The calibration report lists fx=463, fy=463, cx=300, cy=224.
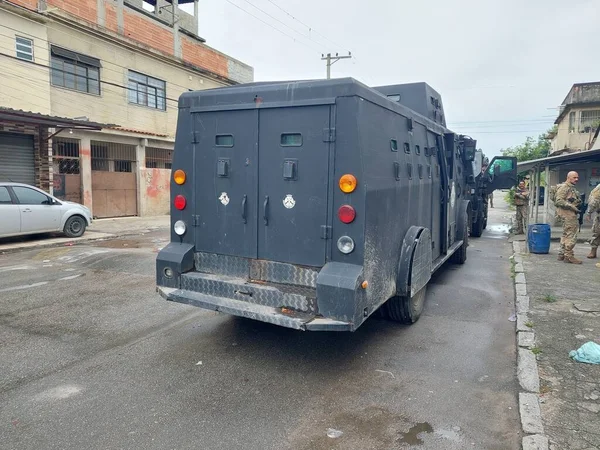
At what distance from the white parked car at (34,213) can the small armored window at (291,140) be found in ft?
31.9

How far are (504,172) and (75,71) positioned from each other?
51.6 ft

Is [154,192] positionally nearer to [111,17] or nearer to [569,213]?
[111,17]

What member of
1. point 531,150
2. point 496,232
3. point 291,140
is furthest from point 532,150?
point 291,140

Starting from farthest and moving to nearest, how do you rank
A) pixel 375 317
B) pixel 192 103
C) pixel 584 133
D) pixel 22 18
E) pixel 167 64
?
1. pixel 584 133
2. pixel 167 64
3. pixel 22 18
4. pixel 375 317
5. pixel 192 103

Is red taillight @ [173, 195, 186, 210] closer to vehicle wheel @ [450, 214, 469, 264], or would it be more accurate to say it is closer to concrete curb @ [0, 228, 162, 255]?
vehicle wheel @ [450, 214, 469, 264]

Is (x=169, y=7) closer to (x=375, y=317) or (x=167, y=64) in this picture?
(x=167, y=64)

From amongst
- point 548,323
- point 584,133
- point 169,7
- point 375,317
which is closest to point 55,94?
point 169,7

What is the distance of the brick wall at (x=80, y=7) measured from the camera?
17198mm

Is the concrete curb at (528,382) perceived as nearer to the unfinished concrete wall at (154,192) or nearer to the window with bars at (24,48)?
the window with bars at (24,48)

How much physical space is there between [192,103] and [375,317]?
10.7ft

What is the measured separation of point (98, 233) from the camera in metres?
14.4

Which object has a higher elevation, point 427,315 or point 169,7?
point 169,7

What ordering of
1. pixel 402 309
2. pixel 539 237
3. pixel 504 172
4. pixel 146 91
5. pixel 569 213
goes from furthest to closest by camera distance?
1. pixel 146 91
2. pixel 504 172
3. pixel 539 237
4. pixel 569 213
5. pixel 402 309

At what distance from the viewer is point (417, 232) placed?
5.06m
